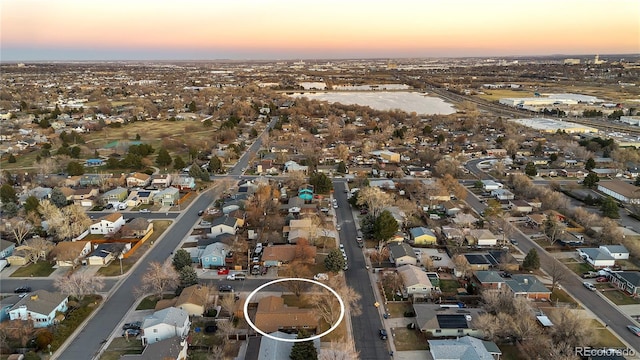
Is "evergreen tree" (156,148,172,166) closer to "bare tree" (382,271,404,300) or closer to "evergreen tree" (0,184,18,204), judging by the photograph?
"evergreen tree" (0,184,18,204)

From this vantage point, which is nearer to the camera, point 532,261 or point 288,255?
point 532,261

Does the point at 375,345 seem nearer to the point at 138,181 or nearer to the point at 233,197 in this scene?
the point at 233,197

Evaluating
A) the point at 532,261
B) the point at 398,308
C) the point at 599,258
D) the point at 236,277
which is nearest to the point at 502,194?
the point at 599,258

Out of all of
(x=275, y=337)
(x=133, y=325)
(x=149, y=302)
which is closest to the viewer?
(x=275, y=337)

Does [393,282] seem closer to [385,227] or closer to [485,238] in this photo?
[385,227]

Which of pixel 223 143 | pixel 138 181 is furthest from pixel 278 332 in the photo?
pixel 223 143

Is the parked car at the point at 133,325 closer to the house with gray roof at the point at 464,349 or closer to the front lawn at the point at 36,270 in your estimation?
the front lawn at the point at 36,270

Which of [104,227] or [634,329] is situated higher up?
[104,227]

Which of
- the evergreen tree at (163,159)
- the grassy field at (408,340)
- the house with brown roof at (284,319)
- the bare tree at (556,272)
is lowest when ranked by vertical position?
the grassy field at (408,340)

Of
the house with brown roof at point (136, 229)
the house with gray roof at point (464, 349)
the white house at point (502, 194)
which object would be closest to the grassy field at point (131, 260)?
the house with brown roof at point (136, 229)
